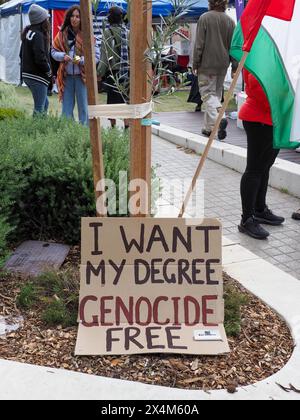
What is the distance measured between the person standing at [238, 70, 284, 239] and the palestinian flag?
8cm

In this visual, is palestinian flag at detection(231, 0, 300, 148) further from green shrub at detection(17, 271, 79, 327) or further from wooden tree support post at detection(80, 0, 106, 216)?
green shrub at detection(17, 271, 79, 327)

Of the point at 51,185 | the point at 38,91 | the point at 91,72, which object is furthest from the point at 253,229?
the point at 38,91

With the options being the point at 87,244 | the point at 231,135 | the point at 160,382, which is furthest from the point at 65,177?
the point at 231,135

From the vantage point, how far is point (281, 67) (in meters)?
4.05

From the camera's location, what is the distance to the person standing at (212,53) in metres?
7.86

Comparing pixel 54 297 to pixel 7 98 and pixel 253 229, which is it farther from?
pixel 7 98

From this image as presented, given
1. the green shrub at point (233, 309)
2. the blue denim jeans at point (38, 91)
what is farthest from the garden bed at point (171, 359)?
the blue denim jeans at point (38, 91)

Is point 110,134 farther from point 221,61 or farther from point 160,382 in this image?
point 221,61

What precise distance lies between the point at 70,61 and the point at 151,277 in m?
5.27

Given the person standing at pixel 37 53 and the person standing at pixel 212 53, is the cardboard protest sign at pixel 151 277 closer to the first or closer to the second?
the person standing at pixel 37 53

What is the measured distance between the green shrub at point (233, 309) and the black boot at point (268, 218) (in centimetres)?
185

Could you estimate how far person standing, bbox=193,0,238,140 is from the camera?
786 centimetres

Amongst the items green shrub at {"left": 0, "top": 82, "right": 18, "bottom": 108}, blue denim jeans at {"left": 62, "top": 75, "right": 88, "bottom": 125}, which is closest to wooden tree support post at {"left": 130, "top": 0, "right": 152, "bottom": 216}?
blue denim jeans at {"left": 62, "top": 75, "right": 88, "bottom": 125}
